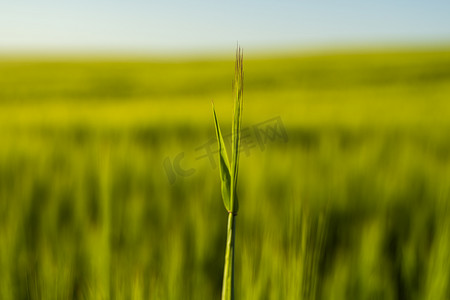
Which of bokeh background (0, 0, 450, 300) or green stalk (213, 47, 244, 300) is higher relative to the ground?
green stalk (213, 47, 244, 300)

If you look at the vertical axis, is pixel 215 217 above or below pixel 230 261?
below

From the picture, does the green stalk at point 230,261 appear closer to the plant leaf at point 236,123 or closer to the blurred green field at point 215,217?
the plant leaf at point 236,123

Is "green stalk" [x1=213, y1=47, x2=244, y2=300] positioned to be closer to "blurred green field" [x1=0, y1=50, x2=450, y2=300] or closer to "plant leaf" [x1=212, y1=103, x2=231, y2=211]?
"plant leaf" [x1=212, y1=103, x2=231, y2=211]

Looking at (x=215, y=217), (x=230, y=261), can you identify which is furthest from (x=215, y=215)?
(x=230, y=261)

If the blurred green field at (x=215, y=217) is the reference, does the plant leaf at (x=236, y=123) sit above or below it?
above

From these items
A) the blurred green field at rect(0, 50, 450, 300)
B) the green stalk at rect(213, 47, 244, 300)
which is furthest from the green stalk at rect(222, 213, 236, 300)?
the blurred green field at rect(0, 50, 450, 300)

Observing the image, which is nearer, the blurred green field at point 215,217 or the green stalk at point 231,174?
the green stalk at point 231,174

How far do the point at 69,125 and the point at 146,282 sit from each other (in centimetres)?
159

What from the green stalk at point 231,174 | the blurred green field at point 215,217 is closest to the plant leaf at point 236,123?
the green stalk at point 231,174

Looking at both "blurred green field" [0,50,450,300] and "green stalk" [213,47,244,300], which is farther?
"blurred green field" [0,50,450,300]

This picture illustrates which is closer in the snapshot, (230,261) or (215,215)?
(230,261)

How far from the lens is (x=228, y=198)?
25 cm

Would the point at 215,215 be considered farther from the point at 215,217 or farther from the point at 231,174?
the point at 231,174

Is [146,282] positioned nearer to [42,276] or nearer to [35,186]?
[42,276]
